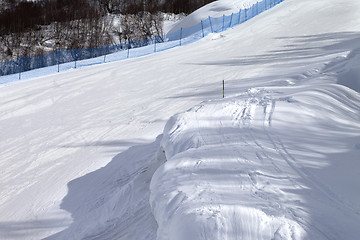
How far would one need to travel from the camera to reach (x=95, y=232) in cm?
543

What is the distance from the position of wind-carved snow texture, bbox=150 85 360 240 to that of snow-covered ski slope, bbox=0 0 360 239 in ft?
0.05

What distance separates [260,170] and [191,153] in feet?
3.26

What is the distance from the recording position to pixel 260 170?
13.1 ft

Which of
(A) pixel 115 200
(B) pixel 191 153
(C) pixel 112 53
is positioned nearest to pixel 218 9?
(C) pixel 112 53

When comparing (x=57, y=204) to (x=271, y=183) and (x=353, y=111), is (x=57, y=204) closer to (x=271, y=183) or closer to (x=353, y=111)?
(x=271, y=183)

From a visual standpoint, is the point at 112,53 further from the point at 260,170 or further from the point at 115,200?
the point at 260,170

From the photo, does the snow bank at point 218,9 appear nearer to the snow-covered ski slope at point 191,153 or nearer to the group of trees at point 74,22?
the group of trees at point 74,22

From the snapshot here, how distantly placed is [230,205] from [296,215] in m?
0.60

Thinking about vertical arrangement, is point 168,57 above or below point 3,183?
above

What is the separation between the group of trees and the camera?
38.2 meters

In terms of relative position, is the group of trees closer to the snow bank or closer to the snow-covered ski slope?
the snow bank

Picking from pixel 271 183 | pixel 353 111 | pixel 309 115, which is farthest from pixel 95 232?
pixel 353 111

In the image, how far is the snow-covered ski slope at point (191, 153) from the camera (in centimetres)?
330

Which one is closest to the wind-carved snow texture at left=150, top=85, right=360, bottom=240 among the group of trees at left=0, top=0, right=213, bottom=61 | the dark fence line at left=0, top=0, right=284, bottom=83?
the dark fence line at left=0, top=0, right=284, bottom=83
